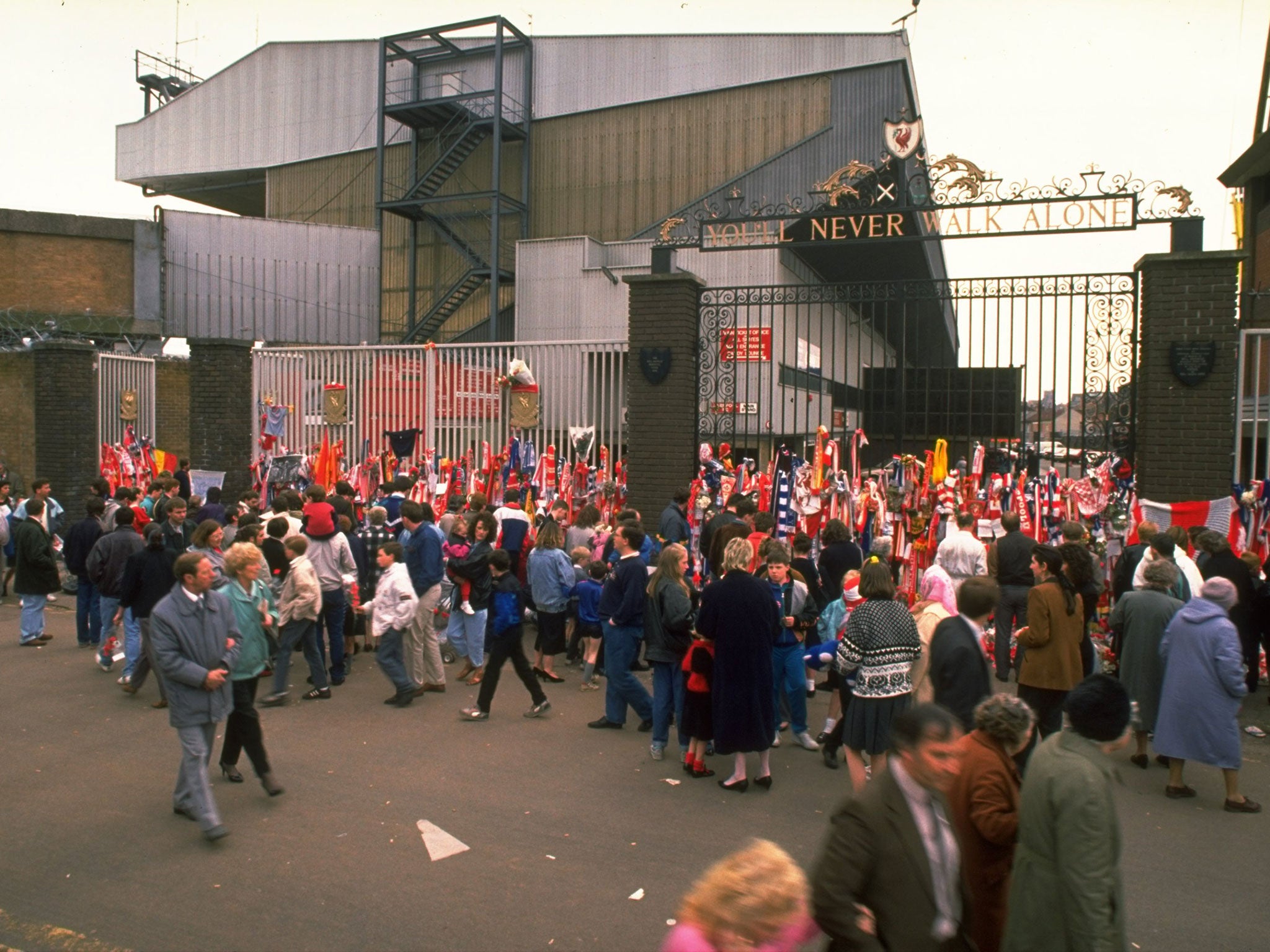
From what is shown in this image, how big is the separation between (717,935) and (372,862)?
3.42m

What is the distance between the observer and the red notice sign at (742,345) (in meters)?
11.5

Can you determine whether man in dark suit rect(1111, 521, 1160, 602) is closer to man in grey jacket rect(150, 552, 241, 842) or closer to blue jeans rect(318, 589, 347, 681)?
blue jeans rect(318, 589, 347, 681)

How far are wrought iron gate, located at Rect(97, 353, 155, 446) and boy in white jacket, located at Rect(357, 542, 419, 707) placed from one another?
11.0 metres

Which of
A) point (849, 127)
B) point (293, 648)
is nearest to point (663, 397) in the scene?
point (293, 648)

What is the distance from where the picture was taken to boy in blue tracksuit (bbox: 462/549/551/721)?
25.5 feet

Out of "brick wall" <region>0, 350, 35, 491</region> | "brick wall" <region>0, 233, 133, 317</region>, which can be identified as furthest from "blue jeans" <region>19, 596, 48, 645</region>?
"brick wall" <region>0, 233, 133, 317</region>

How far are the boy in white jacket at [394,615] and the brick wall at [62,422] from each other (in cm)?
1084

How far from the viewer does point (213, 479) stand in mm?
15359

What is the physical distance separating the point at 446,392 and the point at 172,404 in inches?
332

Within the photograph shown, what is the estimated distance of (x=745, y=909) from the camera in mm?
2371

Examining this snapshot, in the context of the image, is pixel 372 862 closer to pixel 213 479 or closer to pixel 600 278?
pixel 213 479

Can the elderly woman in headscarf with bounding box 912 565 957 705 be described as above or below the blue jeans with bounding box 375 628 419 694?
above

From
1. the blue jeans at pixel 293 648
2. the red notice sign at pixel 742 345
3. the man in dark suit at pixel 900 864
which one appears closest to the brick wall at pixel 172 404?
the red notice sign at pixel 742 345

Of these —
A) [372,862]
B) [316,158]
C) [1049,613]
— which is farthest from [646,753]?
[316,158]
